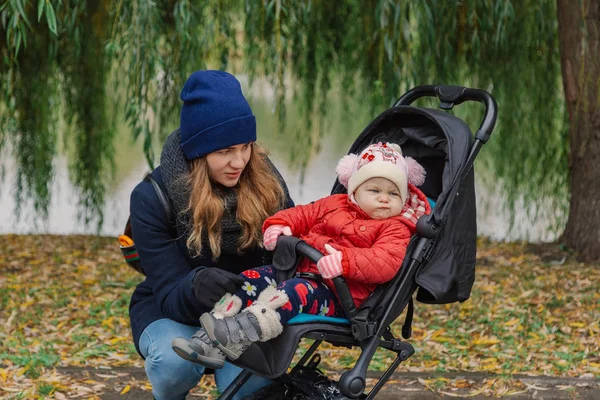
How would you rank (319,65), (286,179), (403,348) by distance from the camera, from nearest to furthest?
(403,348) → (319,65) → (286,179)

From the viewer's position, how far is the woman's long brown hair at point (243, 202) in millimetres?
2883

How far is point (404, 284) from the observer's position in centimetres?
273

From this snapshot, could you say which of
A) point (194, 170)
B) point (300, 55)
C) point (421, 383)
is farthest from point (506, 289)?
point (194, 170)

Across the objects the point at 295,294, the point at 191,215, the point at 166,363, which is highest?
the point at 191,215

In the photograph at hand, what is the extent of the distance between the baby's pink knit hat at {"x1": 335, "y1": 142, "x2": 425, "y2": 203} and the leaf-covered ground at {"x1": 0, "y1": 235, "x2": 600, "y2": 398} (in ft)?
4.70

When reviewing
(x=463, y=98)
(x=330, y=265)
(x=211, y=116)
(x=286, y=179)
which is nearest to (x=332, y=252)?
(x=330, y=265)

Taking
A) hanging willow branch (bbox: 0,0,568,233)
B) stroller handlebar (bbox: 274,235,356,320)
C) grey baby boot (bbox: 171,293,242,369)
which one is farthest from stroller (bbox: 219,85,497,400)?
hanging willow branch (bbox: 0,0,568,233)

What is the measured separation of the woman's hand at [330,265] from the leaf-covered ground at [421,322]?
1.66 m

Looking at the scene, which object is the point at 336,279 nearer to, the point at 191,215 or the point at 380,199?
the point at 380,199

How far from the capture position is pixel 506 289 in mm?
5633

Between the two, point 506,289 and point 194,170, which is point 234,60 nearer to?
point 506,289

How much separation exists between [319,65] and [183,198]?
3.99 m

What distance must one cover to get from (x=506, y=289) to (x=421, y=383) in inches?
70.5

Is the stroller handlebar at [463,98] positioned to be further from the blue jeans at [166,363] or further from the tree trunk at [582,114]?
the tree trunk at [582,114]
